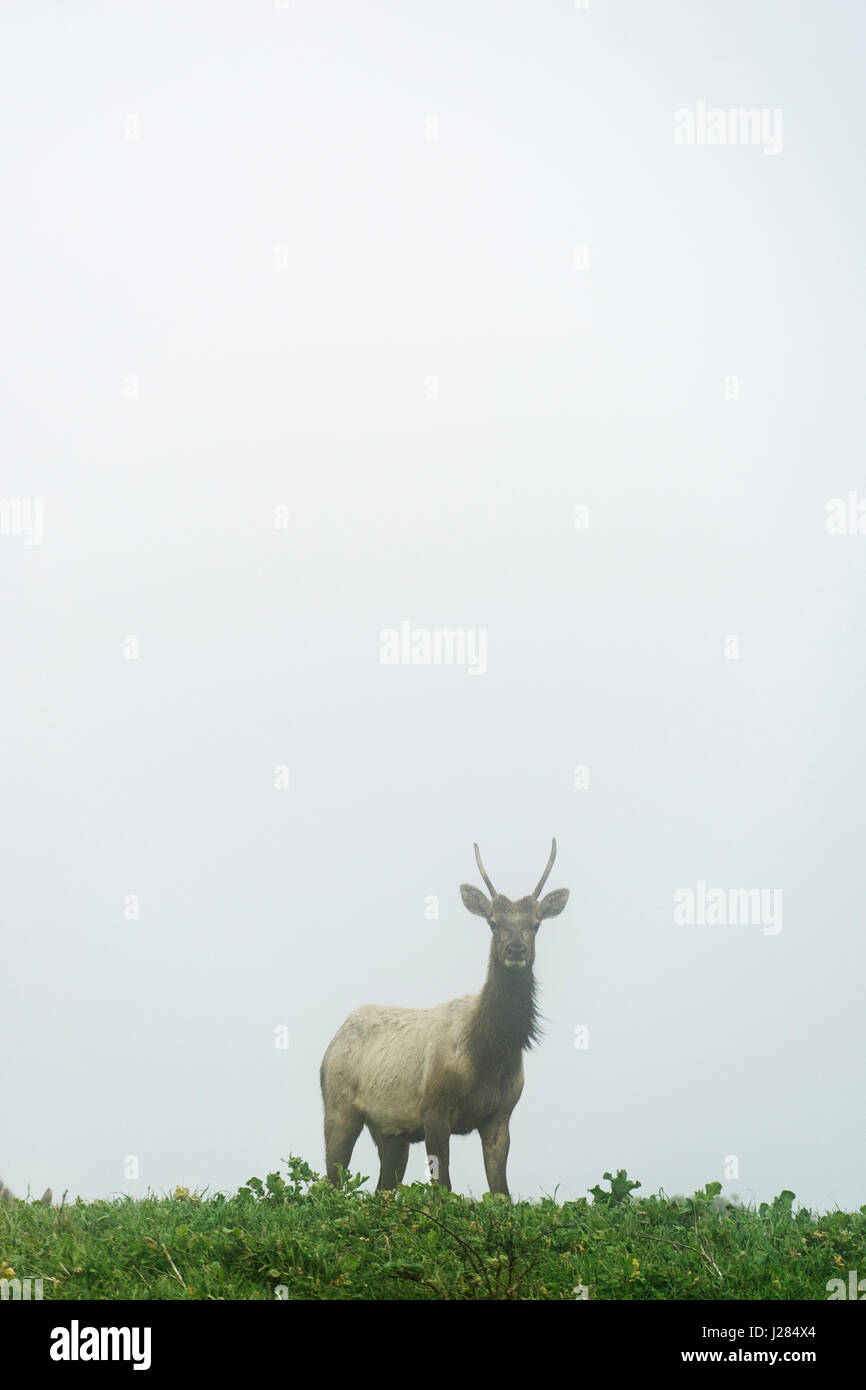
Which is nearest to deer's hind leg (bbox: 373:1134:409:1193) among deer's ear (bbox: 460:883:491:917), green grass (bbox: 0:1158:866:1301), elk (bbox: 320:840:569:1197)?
elk (bbox: 320:840:569:1197)

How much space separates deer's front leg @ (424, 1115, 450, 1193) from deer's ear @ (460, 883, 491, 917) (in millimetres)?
1748

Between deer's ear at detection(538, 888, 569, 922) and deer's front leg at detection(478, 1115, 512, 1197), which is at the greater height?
deer's ear at detection(538, 888, 569, 922)

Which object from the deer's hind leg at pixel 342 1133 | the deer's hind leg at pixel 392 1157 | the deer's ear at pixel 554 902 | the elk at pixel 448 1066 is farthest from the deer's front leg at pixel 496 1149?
the deer's ear at pixel 554 902

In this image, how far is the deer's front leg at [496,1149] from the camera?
10172 mm

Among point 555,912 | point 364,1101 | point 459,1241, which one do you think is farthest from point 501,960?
point 459,1241

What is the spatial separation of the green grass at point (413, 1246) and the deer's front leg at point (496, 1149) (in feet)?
5.55

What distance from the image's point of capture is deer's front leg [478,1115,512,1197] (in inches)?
400

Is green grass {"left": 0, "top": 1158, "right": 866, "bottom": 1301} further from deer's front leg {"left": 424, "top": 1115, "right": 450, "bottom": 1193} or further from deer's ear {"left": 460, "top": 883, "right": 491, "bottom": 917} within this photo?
deer's ear {"left": 460, "top": 883, "right": 491, "bottom": 917}

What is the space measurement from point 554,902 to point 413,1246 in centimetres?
445

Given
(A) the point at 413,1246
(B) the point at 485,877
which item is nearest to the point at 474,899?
(B) the point at 485,877

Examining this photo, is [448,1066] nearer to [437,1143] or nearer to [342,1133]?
[437,1143]

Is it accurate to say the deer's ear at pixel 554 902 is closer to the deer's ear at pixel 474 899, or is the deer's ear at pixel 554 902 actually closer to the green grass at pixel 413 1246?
the deer's ear at pixel 474 899
